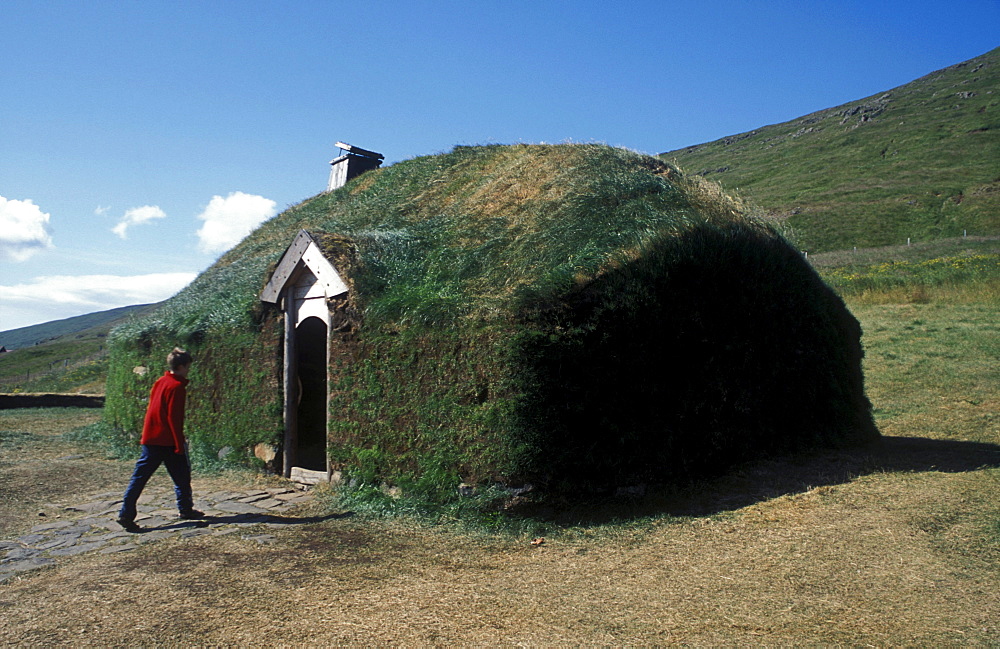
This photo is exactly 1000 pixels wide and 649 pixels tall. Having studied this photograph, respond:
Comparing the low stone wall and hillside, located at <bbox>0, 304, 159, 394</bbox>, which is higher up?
hillside, located at <bbox>0, 304, 159, 394</bbox>

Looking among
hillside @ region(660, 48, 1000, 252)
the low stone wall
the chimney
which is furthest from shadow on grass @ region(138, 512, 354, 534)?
the low stone wall

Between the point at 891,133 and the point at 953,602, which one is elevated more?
the point at 891,133

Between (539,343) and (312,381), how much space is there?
6.36m

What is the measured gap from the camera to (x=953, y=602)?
4.48 m

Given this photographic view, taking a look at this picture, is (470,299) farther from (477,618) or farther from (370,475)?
(477,618)

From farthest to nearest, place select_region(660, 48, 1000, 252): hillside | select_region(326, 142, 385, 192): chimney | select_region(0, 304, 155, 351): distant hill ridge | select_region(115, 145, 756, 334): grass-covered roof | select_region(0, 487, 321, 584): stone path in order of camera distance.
→ select_region(0, 304, 155, 351): distant hill ridge, select_region(660, 48, 1000, 252): hillside, select_region(326, 142, 385, 192): chimney, select_region(115, 145, 756, 334): grass-covered roof, select_region(0, 487, 321, 584): stone path

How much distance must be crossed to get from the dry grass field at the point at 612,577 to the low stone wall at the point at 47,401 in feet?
40.1

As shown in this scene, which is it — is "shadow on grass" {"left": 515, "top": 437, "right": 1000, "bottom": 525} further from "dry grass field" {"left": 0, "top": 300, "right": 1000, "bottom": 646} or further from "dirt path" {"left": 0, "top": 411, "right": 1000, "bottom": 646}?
"dirt path" {"left": 0, "top": 411, "right": 1000, "bottom": 646}

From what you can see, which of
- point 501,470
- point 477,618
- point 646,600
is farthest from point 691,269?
point 477,618

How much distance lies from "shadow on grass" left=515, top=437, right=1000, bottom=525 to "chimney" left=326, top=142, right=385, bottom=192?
483 inches

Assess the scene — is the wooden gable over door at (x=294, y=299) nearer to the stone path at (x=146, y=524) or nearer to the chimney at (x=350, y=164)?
the stone path at (x=146, y=524)

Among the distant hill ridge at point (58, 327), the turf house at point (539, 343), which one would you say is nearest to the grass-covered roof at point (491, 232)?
the turf house at point (539, 343)

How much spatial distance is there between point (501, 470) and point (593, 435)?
41.1 inches

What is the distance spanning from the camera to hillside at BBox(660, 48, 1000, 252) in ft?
171
